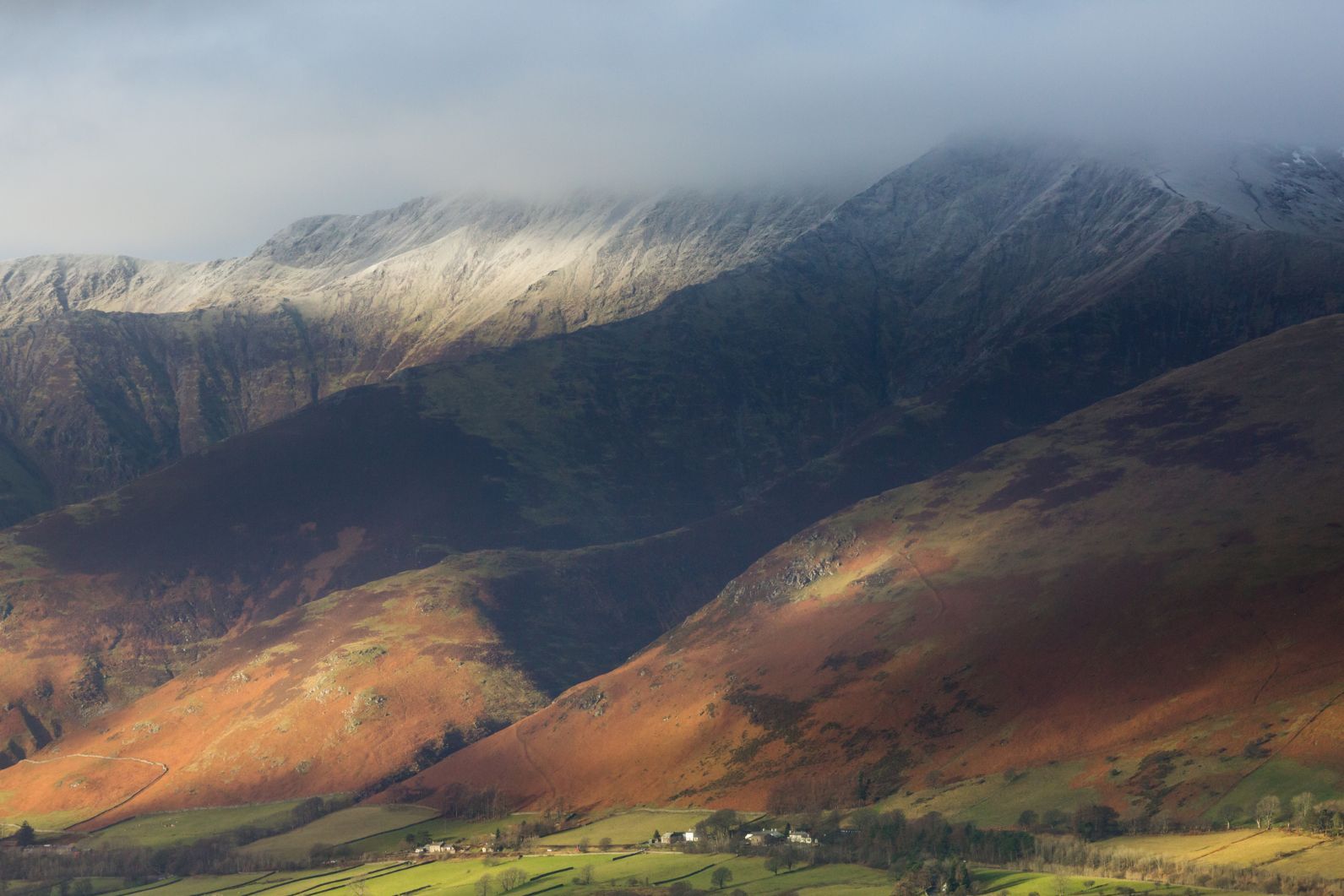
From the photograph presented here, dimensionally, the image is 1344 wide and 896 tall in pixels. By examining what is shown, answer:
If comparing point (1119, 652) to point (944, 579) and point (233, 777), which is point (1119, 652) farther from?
point (233, 777)

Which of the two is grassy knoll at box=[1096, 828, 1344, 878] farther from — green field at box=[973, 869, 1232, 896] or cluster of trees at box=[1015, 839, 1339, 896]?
green field at box=[973, 869, 1232, 896]

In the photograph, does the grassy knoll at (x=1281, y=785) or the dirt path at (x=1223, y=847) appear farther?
the grassy knoll at (x=1281, y=785)

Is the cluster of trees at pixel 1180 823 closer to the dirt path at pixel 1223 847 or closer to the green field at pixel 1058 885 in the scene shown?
the dirt path at pixel 1223 847

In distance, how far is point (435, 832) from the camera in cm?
16450

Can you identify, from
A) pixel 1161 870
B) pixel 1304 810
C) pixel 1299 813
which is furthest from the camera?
pixel 1299 813

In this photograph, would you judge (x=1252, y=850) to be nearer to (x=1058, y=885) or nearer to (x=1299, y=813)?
(x=1299, y=813)

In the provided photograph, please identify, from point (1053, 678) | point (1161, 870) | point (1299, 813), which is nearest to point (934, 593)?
point (1053, 678)

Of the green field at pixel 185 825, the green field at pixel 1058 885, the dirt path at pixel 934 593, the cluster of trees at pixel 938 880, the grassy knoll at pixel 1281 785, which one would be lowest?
the grassy knoll at pixel 1281 785

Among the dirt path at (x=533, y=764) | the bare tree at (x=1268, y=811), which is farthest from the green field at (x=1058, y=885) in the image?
the dirt path at (x=533, y=764)

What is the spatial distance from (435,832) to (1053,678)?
68614 millimetres

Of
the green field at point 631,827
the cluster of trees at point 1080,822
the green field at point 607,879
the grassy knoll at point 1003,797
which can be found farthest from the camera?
the green field at point 631,827

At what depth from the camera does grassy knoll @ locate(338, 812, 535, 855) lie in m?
158

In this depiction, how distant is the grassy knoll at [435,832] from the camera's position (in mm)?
158125

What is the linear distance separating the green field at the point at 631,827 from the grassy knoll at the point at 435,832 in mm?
8868
